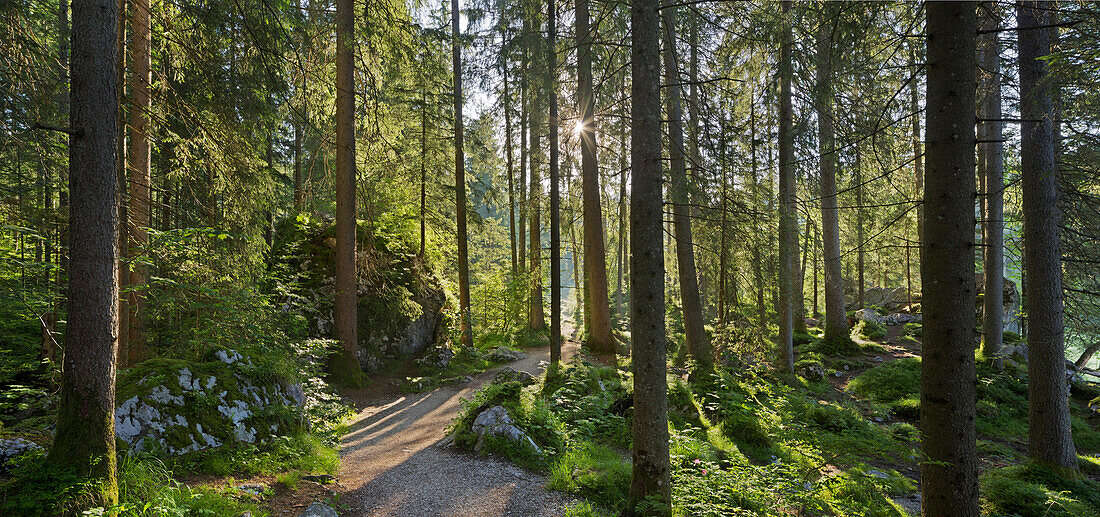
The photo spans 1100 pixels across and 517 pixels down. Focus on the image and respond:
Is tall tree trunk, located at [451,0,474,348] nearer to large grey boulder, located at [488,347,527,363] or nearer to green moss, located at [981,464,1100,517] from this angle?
large grey boulder, located at [488,347,527,363]

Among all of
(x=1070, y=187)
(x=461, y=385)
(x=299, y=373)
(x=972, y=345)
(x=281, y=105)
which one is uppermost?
(x=281, y=105)

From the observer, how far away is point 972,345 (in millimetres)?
3352

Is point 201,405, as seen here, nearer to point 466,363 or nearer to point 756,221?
point 466,363

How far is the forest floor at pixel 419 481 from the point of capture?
16.2ft

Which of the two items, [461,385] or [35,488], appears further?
[461,385]

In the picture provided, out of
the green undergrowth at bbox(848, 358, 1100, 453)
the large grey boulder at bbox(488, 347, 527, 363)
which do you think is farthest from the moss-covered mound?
the green undergrowth at bbox(848, 358, 1100, 453)

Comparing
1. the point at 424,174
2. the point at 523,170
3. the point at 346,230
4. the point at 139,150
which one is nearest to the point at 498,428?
the point at 346,230

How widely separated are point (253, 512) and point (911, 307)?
25.9 m

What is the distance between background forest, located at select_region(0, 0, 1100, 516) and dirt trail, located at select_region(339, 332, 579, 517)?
22 centimetres

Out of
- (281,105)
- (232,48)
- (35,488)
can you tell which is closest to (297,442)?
(35,488)

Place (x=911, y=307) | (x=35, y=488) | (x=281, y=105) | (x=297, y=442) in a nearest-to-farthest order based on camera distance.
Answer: (x=35, y=488) < (x=297, y=442) < (x=281, y=105) < (x=911, y=307)

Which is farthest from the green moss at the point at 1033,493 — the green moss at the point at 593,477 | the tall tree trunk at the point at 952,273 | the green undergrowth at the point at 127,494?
the green undergrowth at the point at 127,494

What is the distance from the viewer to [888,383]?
1120 cm

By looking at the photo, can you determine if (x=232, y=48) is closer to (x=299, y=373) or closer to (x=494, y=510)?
(x=299, y=373)
